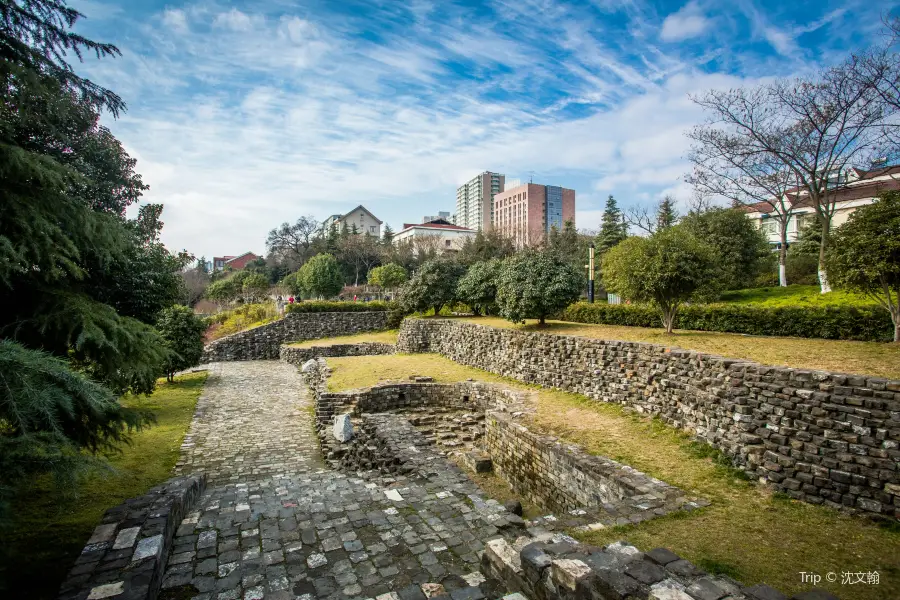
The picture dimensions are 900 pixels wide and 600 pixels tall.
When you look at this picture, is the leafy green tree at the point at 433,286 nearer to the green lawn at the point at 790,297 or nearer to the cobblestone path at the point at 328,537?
the green lawn at the point at 790,297

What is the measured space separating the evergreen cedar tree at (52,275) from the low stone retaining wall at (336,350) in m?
17.5

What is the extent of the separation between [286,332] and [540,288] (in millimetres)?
17282

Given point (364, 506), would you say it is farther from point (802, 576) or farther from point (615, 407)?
point (615, 407)

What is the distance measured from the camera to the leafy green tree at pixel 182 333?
16.6 m

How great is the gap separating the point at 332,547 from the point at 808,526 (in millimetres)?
5021

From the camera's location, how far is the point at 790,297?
52.0ft

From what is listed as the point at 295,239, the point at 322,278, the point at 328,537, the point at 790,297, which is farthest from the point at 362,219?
the point at 328,537

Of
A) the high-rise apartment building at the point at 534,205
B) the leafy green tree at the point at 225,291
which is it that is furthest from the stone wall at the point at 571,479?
the high-rise apartment building at the point at 534,205

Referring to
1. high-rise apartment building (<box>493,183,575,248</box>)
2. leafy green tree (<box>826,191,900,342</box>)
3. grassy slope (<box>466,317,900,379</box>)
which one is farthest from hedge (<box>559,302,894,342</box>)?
high-rise apartment building (<box>493,183,575,248</box>)

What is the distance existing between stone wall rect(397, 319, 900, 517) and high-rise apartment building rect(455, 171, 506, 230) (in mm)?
89577

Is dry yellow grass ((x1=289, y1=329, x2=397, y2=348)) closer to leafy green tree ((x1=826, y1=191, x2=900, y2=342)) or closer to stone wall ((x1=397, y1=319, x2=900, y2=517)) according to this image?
stone wall ((x1=397, y1=319, x2=900, y2=517))

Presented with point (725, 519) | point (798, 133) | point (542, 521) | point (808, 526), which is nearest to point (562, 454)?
point (542, 521)

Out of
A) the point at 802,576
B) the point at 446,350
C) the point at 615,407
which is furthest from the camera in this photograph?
the point at 446,350

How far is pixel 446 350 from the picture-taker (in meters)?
19.3
